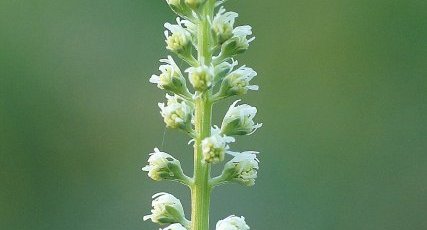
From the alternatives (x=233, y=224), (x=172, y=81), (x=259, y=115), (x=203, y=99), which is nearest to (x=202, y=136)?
(x=203, y=99)

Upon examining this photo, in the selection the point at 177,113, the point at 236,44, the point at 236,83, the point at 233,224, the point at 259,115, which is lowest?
the point at 233,224

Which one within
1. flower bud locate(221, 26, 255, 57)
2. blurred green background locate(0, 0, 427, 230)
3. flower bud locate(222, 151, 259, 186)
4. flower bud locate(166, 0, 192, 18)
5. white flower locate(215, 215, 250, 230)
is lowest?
white flower locate(215, 215, 250, 230)

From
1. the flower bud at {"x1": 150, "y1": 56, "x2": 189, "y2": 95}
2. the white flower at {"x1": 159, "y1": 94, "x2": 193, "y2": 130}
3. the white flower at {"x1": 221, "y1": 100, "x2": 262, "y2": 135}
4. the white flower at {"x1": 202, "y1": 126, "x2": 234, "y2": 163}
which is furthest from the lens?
the white flower at {"x1": 221, "y1": 100, "x2": 262, "y2": 135}

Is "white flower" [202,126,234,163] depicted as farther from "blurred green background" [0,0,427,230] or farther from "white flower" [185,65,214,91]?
"blurred green background" [0,0,427,230]

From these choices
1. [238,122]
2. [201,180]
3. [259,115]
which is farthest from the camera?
[259,115]

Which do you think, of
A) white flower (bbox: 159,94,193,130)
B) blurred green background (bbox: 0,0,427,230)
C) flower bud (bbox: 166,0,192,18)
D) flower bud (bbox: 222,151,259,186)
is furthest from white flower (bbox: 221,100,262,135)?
blurred green background (bbox: 0,0,427,230)

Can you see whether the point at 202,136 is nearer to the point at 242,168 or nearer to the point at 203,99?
the point at 203,99

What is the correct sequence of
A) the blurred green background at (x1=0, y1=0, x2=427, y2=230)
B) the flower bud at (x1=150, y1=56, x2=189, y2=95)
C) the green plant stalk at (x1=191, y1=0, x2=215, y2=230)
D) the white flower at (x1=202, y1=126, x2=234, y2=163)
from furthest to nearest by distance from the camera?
the blurred green background at (x1=0, y1=0, x2=427, y2=230), the flower bud at (x1=150, y1=56, x2=189, y2=95), the green plant stalk at (x1=191, y1=0, x2=215, y2=230), the white flower at (x1=202, y1=126, x2=234, y2=163)

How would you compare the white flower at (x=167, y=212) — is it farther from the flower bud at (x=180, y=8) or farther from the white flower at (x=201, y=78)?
the flower bud at (x=180, y=8)
